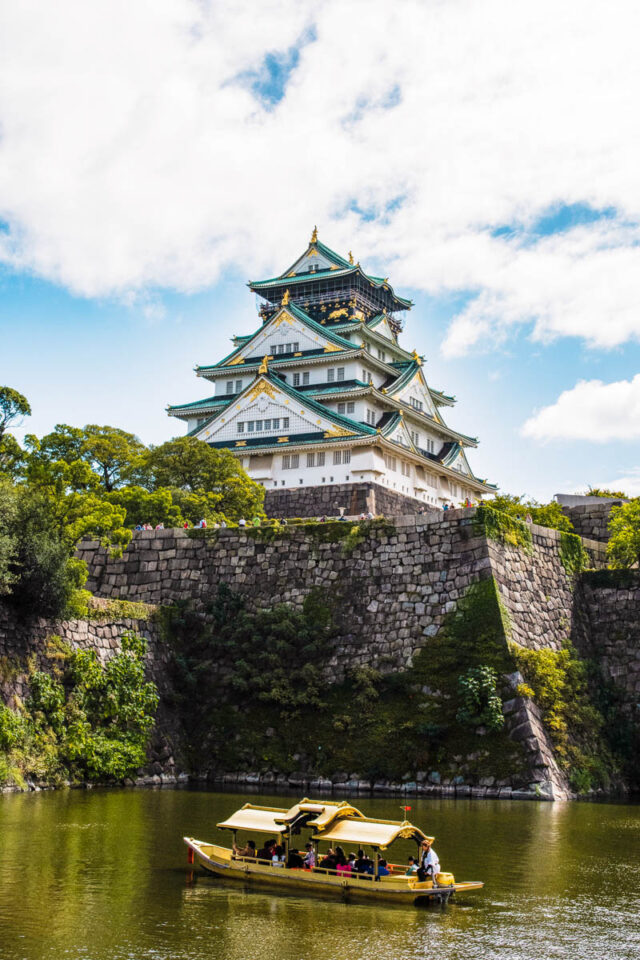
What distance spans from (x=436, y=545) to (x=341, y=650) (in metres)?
3.60

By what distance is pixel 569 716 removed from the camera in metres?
25.2

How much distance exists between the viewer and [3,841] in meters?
14.8

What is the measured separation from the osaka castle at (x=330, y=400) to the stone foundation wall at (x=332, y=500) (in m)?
0.38

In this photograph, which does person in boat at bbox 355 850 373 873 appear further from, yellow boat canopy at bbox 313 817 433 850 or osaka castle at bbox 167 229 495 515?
osaka castle at bbox 167 229 495 515

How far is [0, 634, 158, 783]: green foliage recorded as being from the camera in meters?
21.5

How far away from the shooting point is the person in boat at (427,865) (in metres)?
12.9

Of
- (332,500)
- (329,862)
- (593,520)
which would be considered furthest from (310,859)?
(332,500)

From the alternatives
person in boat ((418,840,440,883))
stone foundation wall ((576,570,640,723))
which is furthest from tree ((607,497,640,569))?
person in boat ((418,840,440,883))

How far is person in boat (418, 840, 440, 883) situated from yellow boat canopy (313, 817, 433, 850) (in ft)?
0.45

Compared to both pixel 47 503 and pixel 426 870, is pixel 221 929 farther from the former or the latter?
pixel 47 503

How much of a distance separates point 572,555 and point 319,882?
18.3 meters

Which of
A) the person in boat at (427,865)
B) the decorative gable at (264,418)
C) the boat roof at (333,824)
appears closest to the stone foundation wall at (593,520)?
the decorative gable at (264,418)

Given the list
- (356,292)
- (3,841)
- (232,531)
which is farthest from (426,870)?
(356,292)

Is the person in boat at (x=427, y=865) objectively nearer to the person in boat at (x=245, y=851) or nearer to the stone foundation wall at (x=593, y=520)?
the person in boat at (x=245, y=851)
